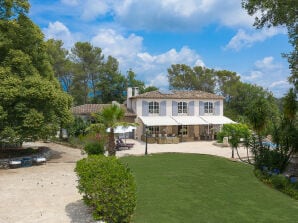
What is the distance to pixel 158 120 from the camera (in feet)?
128

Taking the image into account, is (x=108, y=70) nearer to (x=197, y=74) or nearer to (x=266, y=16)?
(x=197, y=74)

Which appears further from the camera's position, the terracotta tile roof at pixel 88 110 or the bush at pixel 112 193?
the terracotta tile roof at pixel 88 110

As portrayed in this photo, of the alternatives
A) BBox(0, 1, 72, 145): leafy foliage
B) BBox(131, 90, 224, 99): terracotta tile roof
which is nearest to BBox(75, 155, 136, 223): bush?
BBox(0, 1, 72, 145): leafy foliage

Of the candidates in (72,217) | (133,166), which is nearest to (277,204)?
(72,217)

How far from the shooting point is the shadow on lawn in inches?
403

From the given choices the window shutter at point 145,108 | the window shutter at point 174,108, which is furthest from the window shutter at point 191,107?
the window shutter at point 145,108

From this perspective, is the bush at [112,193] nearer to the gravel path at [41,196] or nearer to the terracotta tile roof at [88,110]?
the gravel path at [41,196]

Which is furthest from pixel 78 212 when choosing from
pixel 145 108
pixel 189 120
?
pixel 189 120

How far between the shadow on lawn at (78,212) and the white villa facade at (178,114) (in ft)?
85.2

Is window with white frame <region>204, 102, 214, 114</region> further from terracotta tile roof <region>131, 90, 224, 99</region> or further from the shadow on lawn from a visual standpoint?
the shadow on lawn

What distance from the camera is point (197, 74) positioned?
69.3 metres

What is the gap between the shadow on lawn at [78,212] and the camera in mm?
10227

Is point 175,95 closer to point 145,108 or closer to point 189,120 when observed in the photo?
point 189,120

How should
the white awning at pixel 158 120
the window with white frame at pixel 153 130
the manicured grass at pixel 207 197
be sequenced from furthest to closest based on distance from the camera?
1. the window with white frame at pixel 153 130
2. the white awning at pixel 158 120
3. the manicured grass at pixel 207 197
